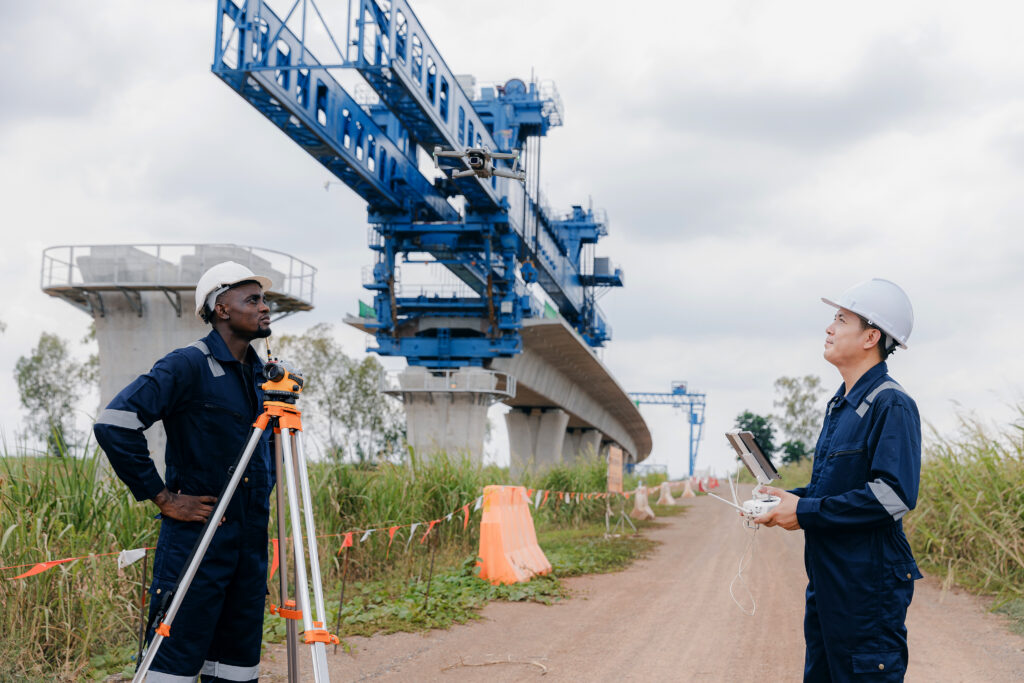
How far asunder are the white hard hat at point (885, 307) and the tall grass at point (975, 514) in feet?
23.8

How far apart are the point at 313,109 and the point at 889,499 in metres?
21.5

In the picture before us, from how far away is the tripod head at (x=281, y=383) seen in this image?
3549mm

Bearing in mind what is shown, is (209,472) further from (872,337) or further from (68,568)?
(872,337)

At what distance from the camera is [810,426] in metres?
75.7

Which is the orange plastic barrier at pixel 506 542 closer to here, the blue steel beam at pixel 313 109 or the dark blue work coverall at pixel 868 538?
the dark blue work coverall at pixel 868 538

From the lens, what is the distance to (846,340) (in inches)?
139

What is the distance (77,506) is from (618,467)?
1467cm

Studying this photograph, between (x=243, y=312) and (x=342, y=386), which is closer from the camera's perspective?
(x=243, y=312)

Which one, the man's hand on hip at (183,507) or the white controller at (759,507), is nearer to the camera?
the white controller at (759,507)

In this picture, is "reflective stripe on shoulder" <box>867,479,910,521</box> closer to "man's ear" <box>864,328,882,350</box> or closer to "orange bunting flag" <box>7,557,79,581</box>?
"man's ear" <box>864,328,882,350</box>

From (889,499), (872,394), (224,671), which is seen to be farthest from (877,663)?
(224,671)

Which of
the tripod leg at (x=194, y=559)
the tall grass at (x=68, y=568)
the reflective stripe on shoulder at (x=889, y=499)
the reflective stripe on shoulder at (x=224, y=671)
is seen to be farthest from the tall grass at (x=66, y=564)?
the reflective stripe on shoulder at (x=889, y=499)

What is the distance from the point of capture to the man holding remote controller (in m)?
3.16

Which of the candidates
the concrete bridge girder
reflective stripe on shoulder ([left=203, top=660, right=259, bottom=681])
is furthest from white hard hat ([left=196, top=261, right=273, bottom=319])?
the concrete bridge girder
